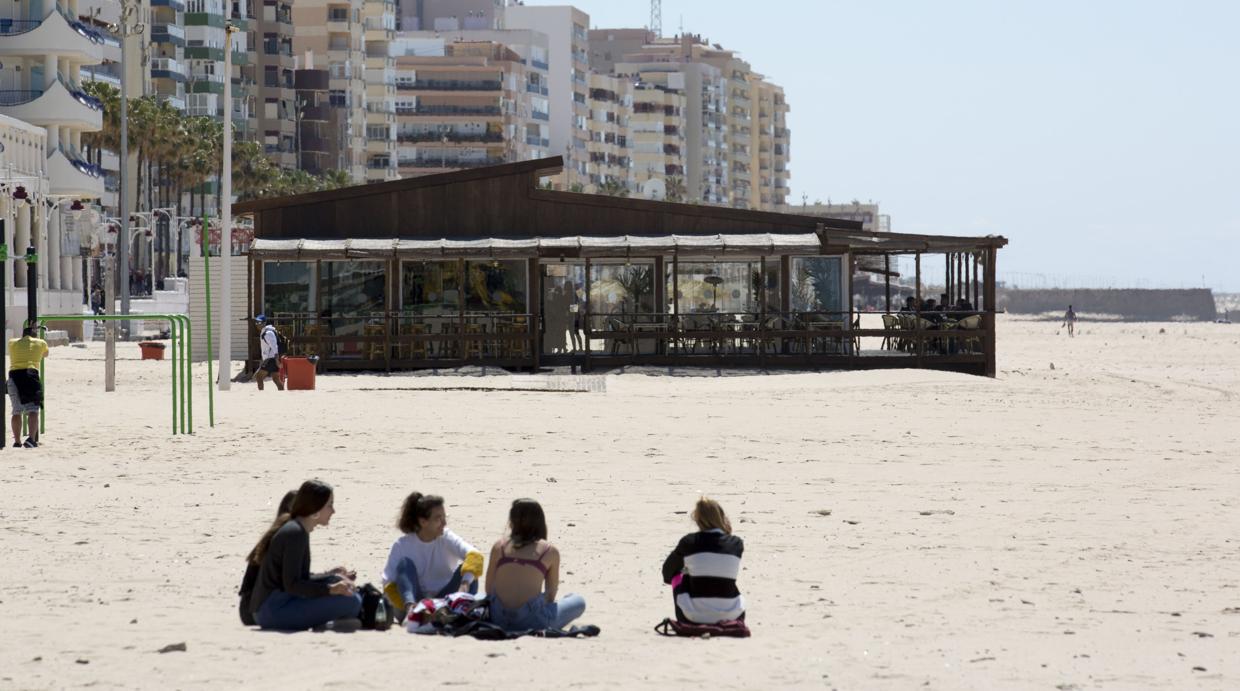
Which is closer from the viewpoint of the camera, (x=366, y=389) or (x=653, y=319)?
(x=366, y=389)

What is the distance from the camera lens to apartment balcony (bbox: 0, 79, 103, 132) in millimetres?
67938

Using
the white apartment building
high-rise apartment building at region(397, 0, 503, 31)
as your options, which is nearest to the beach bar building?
the white apartment building

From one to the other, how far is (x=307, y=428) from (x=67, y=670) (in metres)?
13.8

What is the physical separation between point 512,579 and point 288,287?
90.1 ft

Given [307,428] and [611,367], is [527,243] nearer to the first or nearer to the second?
[611,367]

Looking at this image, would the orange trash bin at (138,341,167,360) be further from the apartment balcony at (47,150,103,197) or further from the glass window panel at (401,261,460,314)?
the apartment balcony at (47,150,103,197)

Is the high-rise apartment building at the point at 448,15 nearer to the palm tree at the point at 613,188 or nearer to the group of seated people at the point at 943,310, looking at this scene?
the palm tree at the point at 613,188

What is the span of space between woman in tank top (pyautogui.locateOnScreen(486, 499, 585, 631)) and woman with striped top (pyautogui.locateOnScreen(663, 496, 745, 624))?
2.05 ft

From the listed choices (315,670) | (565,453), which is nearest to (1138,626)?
(315,670)

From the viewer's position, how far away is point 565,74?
18125 cm

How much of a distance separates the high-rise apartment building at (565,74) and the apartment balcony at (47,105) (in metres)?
108

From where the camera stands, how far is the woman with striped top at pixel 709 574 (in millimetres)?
10000

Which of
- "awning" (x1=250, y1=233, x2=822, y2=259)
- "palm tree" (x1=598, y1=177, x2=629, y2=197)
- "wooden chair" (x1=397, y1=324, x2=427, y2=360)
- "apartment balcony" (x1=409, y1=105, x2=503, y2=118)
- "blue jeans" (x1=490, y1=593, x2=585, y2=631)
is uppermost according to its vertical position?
"apartment balcony" (x1=409, y1=105, x2=503, y2=118)

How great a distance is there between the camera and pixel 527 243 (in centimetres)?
3644
